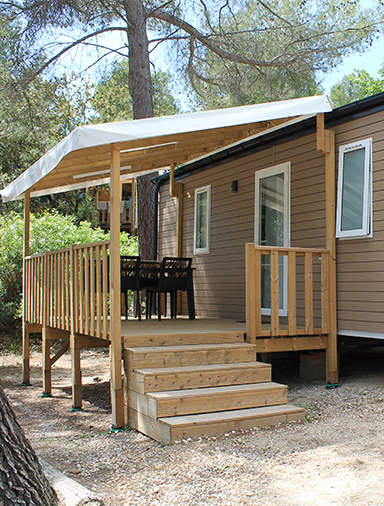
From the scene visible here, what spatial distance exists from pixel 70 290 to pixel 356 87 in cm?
2470

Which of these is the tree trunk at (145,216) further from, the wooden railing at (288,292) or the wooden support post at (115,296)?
the wooden support post at (115,296)

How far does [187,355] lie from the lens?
15.7 ft

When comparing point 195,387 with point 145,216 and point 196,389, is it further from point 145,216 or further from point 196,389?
point 145,216

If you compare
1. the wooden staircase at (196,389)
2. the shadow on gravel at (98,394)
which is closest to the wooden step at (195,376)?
the wooden staircase at (196,389)

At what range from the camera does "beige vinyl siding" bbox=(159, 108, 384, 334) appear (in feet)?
17.7

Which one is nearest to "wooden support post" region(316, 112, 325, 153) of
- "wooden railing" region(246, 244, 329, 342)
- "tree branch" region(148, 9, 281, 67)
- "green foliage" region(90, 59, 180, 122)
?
"wooden railing" region(246, 244, 329, 342)

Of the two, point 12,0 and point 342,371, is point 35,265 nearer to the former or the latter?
point 342,371

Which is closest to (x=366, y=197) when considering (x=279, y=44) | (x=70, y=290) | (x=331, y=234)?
(x=331, y=234)

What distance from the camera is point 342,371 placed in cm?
656

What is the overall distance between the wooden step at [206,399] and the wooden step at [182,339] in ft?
1.63

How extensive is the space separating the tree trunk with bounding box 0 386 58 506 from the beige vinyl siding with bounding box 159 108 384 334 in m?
3.91

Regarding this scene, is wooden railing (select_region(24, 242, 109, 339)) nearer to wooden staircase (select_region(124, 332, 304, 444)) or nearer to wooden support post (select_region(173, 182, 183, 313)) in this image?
wooden staircase (select_region(124, 332, 304, 444))

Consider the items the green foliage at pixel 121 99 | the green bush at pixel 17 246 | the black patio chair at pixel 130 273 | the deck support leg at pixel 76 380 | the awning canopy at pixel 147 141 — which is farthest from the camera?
the green foliage at pixel 121 99

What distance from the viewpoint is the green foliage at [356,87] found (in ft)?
83.5
